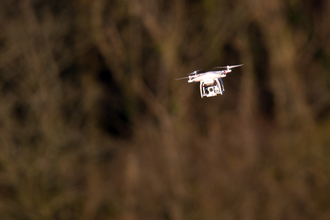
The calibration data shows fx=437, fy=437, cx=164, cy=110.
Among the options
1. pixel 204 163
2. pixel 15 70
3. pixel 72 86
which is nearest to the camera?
pixel 15 70

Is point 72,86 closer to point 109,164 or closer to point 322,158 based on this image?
point 109,164

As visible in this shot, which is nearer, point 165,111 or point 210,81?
point 210,81

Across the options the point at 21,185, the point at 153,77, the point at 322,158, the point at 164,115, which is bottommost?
the point at 322,158

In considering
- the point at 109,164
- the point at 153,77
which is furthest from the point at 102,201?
the point at 153,77

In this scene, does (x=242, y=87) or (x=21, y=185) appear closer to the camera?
(x=21, y=185)

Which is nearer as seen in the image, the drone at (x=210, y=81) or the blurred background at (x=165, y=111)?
the drone at (x=210, y=81)

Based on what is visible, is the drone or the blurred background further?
the blurred background

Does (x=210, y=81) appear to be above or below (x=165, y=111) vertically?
above

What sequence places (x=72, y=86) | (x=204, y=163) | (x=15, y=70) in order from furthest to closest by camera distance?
(x=72, y=86), (x=204, y=163), (x=15, y=70)
